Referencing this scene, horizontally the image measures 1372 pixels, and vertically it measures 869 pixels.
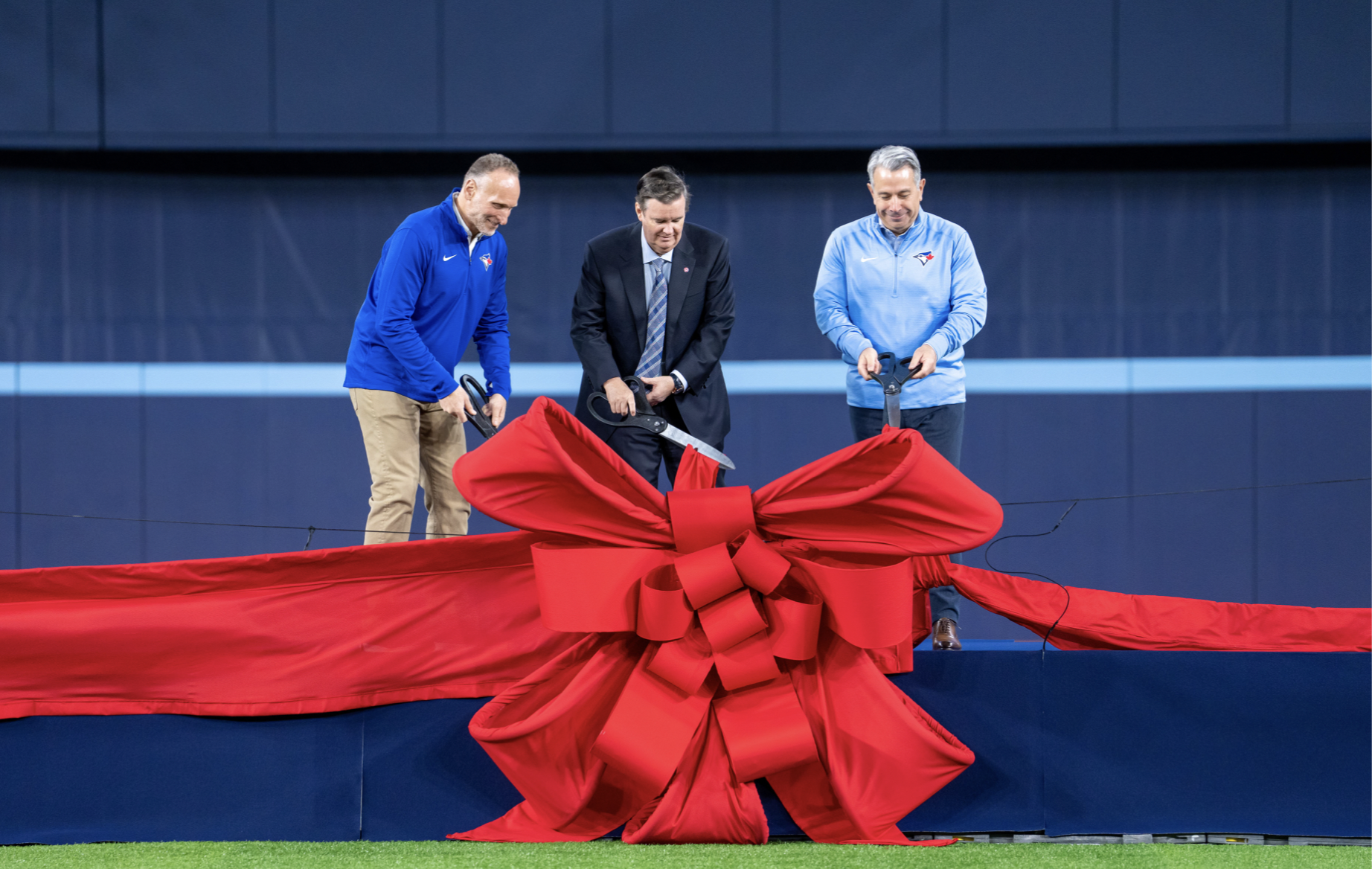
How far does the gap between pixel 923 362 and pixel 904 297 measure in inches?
11.6

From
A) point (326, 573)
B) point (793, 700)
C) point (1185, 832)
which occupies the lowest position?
point (1185, 832)

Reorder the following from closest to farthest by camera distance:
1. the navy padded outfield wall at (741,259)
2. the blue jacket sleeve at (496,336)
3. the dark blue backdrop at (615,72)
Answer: the blue jacket sleeve at (496,336)
the dark blue backdrop at (615,72)
the navy padded outfield wall at (741,259)

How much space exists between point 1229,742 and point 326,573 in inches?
64.8

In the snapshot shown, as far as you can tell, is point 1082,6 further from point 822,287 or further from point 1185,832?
point 1185,832

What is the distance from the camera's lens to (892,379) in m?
2.19

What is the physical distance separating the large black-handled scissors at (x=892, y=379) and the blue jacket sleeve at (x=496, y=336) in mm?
1004

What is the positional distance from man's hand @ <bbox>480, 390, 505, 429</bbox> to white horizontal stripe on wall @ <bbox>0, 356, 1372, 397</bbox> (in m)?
1.99

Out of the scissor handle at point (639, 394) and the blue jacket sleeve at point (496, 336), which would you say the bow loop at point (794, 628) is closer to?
the scissor handle at point (639, 394)

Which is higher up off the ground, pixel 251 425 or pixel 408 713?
pixel 251 425

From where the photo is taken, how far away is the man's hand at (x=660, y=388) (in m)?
2.48

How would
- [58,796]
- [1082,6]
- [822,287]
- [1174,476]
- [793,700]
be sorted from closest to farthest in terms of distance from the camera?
1. [793,700]
2. [58,796]
3. [822,287]
4. [1082,6]
5. [1174,476]

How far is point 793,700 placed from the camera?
1.69m

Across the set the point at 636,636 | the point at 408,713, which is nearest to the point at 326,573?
the point at 408,713

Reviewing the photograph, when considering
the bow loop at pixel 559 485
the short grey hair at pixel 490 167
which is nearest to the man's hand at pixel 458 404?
the short grey hair at pixel 490 167
